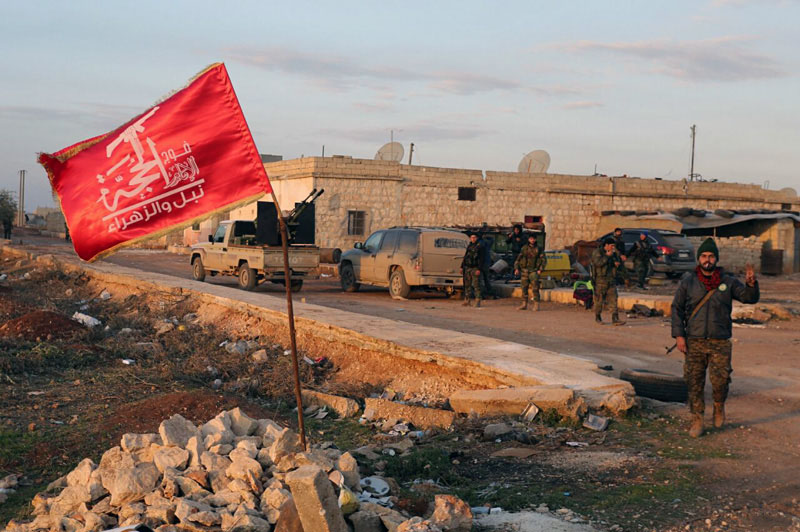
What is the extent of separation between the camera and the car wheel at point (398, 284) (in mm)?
20156

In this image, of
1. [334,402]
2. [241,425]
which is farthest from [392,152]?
[241,425]

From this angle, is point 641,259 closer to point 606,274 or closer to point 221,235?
point 606,274

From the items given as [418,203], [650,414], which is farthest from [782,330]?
[418,203]

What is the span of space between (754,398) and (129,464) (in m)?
6.68

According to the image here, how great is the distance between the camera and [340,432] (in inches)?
317

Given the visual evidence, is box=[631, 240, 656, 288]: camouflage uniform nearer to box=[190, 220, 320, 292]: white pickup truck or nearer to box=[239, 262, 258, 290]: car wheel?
box=[190, 220, 320, 292]: white pickup truck

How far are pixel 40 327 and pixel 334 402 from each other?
6.82m

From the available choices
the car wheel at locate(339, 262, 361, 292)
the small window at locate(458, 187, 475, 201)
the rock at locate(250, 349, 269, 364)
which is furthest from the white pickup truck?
the small window at locate(458, 187, 475, 201)

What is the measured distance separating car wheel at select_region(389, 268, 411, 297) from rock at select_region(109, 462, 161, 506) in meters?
15.0

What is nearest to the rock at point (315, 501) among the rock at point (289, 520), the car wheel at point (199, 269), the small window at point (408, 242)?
the rock at point (289, 520)

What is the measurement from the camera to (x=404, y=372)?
34.2 ft

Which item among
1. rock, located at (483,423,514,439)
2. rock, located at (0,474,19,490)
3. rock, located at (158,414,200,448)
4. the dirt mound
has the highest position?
rock, located at (158,414,200,448)

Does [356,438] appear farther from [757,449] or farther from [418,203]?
[418,203]

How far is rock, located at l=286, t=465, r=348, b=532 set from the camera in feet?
14.5
